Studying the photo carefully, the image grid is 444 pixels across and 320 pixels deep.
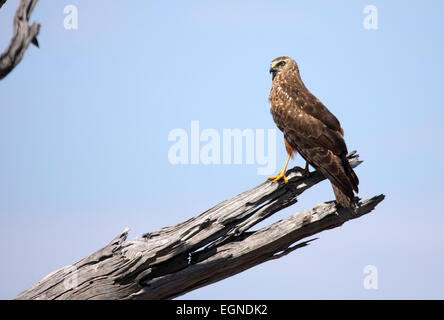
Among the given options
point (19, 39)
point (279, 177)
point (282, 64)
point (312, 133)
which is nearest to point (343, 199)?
point (279, 177)

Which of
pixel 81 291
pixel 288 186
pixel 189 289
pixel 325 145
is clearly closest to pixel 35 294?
pixel 81 291

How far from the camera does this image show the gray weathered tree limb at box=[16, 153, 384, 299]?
7.77 m

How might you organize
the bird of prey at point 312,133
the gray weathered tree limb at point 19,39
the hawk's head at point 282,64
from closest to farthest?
1. the gray weathered tree limb at point 19,39
2. the bird of prey at point 312,133
3. the hawk's head at point 282,64

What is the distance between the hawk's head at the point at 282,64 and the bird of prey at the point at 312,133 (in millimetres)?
258

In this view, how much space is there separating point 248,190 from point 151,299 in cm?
215

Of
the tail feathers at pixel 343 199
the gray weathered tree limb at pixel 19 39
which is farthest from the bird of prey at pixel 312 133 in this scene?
the gray weathered tree limb at pixel 19 39

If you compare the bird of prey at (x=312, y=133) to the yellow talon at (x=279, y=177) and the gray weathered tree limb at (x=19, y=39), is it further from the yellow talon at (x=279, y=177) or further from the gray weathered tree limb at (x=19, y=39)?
the gray weathered tree limb at (x=19, y=39)

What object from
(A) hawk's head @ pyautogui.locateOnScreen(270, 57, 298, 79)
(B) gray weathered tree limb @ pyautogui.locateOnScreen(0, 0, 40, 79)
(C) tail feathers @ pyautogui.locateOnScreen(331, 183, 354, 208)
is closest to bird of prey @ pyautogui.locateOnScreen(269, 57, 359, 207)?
(C) tail feathers @ pyautogui.locateOnScreen(331, 183, 354, 208)

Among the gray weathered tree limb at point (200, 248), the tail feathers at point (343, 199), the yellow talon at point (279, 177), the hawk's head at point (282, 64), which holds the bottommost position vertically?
the gray weathered tree limb at point (200, 248)

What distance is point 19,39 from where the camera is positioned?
656 cm

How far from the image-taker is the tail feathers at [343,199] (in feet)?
25.0

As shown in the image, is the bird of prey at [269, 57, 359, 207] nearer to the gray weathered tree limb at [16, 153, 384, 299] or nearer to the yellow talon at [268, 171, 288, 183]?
the yellow talon at [268, 171, 288, 183]

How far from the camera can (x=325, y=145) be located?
27.2 ft
